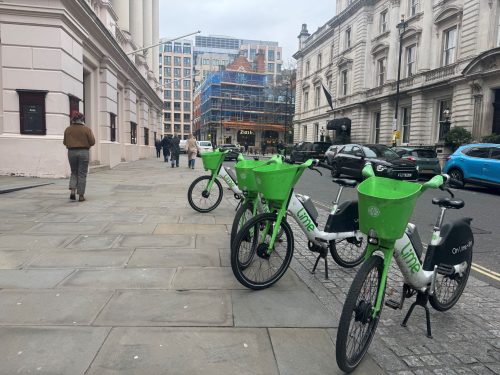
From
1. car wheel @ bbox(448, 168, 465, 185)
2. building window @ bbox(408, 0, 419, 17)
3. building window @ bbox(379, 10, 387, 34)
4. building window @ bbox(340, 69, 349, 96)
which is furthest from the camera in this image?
building window @ bbox(340, 69, 349, 96)

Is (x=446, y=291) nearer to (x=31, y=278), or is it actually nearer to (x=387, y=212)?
(x=387, y=212)

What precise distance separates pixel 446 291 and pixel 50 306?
3.39m

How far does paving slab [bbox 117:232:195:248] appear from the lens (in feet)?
18.1

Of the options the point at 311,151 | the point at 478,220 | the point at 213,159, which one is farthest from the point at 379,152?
the point at 213,159

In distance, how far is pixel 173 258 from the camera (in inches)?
194

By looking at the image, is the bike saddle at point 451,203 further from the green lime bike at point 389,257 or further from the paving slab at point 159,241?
the paving slab at point 159,241

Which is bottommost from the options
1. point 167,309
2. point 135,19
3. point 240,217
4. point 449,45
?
point 167,309

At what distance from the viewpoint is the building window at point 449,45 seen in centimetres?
2833

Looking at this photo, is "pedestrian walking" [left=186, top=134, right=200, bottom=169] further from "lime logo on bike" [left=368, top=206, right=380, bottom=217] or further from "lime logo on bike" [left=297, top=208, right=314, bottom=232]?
"lime logo on bike" [left=368, top=206, right=380, bottom=217]

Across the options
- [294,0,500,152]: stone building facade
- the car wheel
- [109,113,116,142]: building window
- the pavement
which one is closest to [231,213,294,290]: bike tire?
the pavement

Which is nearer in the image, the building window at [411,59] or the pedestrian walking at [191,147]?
the pedestrian walking at [191,147]

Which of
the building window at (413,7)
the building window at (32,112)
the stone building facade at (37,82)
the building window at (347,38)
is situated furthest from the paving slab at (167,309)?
the building window at (347,38)

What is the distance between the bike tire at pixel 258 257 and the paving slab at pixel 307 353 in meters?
0.81

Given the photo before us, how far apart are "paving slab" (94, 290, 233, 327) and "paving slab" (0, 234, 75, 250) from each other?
2078mm
